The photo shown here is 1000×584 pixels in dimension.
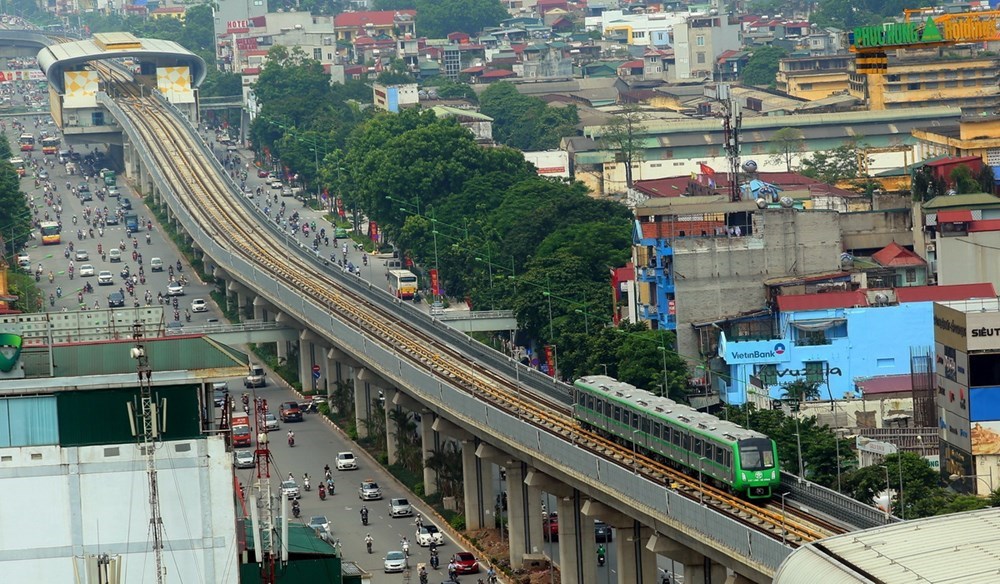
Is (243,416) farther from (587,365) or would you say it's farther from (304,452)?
(587,365)

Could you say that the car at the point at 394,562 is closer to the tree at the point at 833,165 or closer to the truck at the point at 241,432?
the truck at the point at 241,432

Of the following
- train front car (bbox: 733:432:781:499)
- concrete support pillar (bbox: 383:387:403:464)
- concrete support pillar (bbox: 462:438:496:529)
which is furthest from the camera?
concrete support pillar (bbox: 383:387:403:464)

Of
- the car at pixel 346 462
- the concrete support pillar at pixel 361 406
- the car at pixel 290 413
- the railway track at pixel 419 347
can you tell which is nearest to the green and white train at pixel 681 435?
the railway track at pixel 419 347

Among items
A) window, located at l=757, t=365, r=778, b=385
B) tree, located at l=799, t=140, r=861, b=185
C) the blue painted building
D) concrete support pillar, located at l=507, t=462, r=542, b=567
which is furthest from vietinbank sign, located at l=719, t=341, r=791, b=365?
tree, located at l=799, t=140, r=861, b=185

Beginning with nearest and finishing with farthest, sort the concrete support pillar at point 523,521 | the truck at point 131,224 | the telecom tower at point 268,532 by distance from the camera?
the telecom tower at point 268,532 → the concrete support pillar at point 523,521 → the truck at point 131,224

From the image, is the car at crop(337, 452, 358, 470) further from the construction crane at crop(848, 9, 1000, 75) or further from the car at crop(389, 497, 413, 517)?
the construction crane at crop(848, 9, 1000, 75)

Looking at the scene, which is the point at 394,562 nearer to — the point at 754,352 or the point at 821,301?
the point at 754,352
